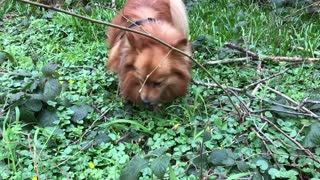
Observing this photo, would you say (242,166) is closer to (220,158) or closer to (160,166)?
(220,158)

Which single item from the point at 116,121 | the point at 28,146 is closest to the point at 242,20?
the point at 116,121

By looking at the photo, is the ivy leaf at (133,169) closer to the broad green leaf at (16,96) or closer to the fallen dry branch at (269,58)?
the broad green leaf at (16,96)

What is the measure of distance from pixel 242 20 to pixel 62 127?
3188 mm

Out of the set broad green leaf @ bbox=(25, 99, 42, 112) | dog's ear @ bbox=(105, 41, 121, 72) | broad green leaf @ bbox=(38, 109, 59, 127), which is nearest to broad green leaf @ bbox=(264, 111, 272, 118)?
dog's ear @ bbox=(105, 41, 121, 72)

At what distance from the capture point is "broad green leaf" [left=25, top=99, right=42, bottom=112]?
346 centimetres

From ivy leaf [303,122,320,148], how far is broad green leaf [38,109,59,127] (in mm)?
1899

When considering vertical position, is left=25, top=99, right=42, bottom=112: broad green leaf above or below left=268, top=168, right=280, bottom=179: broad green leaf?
above

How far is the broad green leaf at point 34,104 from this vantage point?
3465 millimetres

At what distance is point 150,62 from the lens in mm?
3531

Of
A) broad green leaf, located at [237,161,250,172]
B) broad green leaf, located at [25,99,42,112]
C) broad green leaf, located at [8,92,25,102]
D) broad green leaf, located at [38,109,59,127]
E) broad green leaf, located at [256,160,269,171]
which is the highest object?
broad green leaf, located at [8,92,25,102]

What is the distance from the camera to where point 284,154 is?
3113 mm

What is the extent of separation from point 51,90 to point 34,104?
0.17 meters

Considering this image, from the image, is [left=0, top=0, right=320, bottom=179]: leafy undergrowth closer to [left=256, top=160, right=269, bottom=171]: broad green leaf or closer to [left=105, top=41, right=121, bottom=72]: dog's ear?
[left=256, top=160, right=269, bottom=171]: broad green leaf

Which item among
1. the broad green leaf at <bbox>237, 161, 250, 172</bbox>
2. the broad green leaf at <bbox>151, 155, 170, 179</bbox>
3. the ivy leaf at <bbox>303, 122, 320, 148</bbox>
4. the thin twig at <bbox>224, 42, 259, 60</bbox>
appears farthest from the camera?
the thin twig at <bbox>224, 42, 259, 60</bbox>
